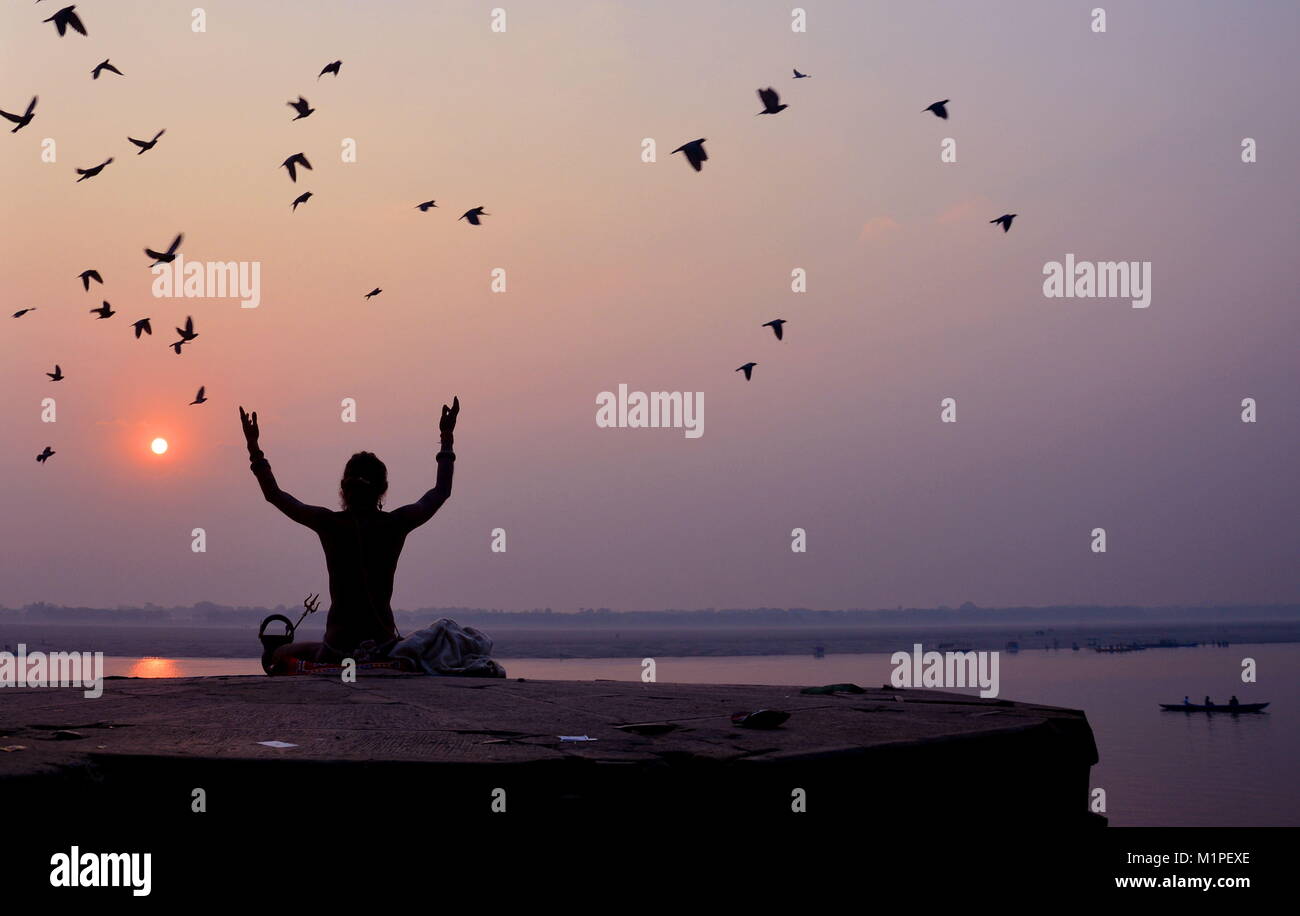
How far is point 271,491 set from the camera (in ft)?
31.1

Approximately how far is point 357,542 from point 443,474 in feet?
3.30

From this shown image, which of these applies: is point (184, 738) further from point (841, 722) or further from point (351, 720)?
point (841, 722)

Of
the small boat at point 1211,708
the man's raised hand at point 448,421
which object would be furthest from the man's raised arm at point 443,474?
the small boat at point 1211,708

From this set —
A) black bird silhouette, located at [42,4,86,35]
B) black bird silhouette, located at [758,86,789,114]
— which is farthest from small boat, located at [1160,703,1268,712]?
black bird silhouette, located at [42,4,86,35]

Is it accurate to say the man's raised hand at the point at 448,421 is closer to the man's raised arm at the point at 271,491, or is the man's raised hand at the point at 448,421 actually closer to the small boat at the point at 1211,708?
the man's raised arm at the point at 271,491

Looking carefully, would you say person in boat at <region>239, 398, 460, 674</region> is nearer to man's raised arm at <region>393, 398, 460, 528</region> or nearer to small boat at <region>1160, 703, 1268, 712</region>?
man's raised arm at <region>393, 398, 460, 528</region>

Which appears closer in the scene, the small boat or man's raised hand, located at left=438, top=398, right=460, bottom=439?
man's raised hand, located at left=438, top=398, right=460, bottom=439

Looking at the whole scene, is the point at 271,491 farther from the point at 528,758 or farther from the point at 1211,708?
the point at 1211,708

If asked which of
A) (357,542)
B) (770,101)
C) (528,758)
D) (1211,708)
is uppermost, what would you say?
(770,101)

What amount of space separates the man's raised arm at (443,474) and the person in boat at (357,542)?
1 centimetres

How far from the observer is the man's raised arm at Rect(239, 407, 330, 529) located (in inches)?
371

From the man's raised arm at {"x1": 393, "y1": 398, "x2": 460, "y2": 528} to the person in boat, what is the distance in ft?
0.04

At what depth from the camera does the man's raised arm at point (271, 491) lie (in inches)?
371

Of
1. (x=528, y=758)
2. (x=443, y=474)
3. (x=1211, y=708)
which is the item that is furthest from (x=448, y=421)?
(x=1211, y=708)
